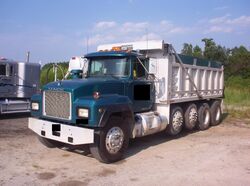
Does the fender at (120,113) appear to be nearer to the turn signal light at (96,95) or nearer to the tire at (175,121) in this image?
the turn signal light at (96,95)

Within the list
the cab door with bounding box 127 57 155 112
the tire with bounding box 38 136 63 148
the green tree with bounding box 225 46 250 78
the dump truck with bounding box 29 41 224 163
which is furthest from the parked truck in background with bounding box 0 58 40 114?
the green tree with bounding box 225 46 250 78

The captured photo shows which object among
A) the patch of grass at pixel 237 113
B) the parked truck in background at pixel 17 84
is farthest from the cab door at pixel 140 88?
the patch of grass at pixel 237 113

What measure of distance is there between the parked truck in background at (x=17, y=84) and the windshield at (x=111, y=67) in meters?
5.90

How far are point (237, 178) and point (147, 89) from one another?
3737 millimetres

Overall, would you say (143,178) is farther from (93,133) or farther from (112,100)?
(112,100)

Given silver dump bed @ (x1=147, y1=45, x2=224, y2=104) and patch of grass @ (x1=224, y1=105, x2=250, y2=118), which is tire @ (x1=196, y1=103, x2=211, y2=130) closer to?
silver dump bed @ (x1=147, y1=45, x2=224, y2=104)

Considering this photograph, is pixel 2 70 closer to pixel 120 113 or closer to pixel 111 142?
pixel 120 113

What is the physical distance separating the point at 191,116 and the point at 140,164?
4.66 meters

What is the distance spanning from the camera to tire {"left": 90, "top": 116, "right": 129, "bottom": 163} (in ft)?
23.8

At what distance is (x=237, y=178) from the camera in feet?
21.7

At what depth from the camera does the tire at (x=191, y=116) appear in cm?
1134

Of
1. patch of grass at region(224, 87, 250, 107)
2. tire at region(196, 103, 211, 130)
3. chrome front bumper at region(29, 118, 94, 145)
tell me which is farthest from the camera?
patch of grass at region(224, 87, 250, 107)

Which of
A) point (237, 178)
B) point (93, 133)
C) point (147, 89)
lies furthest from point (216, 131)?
point (93, 133)

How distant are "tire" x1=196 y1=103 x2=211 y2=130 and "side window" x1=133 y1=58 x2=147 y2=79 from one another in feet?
12.9
